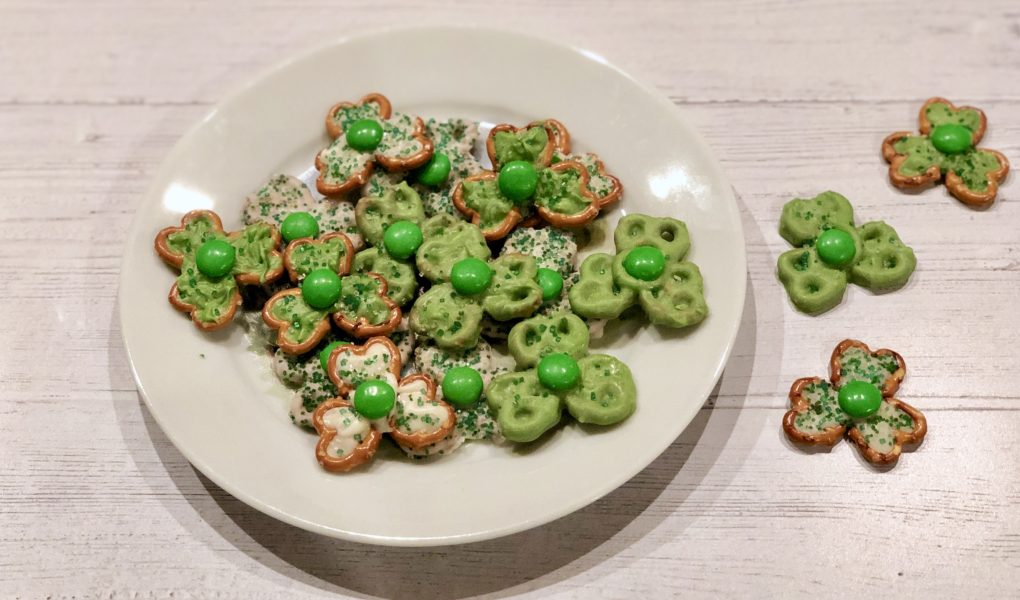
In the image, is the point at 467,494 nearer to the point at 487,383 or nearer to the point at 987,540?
the point at 487,383

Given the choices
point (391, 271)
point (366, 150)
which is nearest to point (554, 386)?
point (391, 271)

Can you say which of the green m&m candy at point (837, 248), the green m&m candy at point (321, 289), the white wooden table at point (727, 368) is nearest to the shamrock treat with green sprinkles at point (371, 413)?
the green m&m candy at point (321, 289)

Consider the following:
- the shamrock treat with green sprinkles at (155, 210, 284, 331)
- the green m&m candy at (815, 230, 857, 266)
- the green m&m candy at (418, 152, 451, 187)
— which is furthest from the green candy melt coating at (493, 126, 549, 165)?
the green m&m candy at (815, 230, 857, 266)

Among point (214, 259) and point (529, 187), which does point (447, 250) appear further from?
point (214, 259)

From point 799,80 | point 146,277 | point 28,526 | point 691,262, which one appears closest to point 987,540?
point 691,262

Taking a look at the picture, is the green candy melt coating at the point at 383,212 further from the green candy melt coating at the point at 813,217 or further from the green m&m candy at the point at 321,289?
the green candy melt coating at the point at 813,217
